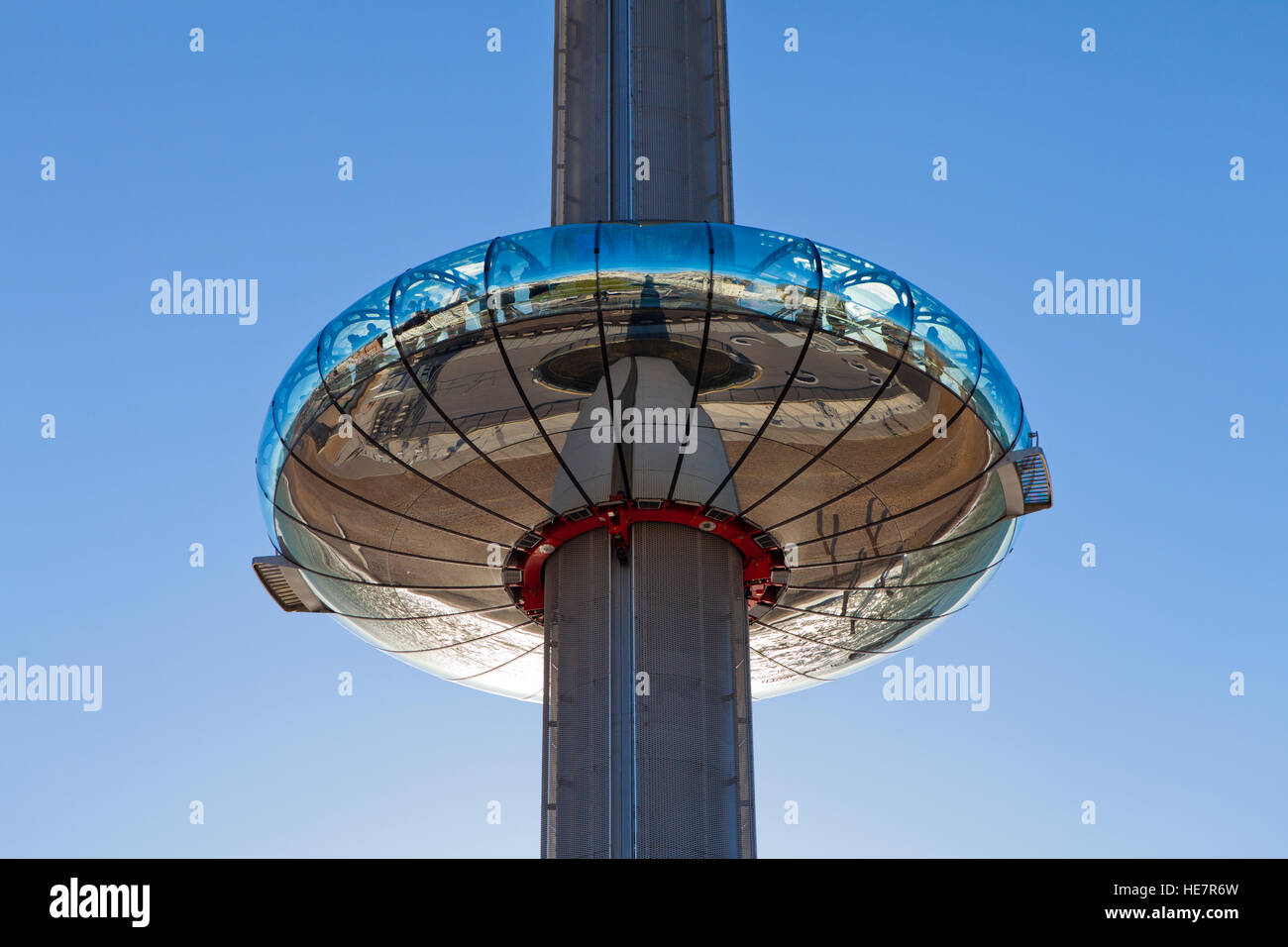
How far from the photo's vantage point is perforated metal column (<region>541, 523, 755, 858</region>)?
742 inches

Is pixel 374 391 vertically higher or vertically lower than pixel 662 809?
higher

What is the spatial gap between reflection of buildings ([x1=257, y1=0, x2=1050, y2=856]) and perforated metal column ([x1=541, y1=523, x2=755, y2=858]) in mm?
32

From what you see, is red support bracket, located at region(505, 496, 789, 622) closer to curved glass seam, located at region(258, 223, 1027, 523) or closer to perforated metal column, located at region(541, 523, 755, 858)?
perforated metal column, located at region(541, 523, 755, 858)

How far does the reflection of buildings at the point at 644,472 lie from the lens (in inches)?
744

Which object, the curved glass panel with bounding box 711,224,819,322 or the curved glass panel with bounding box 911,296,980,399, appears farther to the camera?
the curved glass panel with bounding box 911,296,980,399

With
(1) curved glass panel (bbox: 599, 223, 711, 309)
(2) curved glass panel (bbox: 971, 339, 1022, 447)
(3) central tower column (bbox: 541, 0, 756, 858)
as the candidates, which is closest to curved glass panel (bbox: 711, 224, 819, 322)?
(1) curved glass panel (bbox: 599, 223, 711, 309)

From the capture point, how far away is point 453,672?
25.5 meters

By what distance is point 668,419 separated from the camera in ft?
65.4

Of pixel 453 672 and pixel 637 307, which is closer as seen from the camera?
pixel 637 307

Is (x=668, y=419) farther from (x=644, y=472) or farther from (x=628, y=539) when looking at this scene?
(x=628, y=539)

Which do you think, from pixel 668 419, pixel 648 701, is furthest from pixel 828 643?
pixel 668 419
